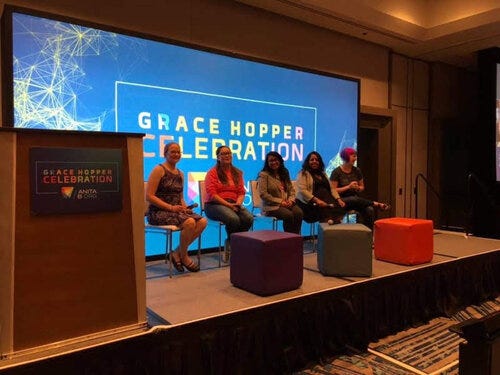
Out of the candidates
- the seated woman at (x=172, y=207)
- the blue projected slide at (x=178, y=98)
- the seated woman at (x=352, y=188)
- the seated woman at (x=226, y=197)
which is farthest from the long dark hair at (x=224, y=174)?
the seated woman at (x=352, y=188)

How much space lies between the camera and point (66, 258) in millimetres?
1827

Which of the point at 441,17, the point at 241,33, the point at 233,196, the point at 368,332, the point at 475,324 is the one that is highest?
the point at 441,17

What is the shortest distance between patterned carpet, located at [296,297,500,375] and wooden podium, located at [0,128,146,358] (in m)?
1.25

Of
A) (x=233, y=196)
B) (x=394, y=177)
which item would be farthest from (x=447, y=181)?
(x=233, y=196)

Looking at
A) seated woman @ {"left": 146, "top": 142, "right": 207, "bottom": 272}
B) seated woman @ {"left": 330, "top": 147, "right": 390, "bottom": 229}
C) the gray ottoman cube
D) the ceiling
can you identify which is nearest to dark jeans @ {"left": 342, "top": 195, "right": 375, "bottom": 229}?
seated woman @ {"left": 330, "top": 147, "right": 390, "bottom": 229}

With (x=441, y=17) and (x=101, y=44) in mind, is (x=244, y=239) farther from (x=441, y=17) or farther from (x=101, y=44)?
(x=441, y=17)

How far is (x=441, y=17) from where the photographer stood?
6051mm

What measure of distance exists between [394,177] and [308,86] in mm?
2089

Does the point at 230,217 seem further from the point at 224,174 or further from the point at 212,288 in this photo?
the point at 212,288

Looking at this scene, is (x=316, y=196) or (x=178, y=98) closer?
(x=178, y=98)

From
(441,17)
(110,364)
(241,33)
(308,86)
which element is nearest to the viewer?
(110,364)

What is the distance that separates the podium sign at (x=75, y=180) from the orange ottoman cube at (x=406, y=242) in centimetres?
240

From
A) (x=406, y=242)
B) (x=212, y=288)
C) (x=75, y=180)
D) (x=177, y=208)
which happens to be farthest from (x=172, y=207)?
(x=406, y=242)

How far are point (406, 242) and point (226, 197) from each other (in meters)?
1.54
